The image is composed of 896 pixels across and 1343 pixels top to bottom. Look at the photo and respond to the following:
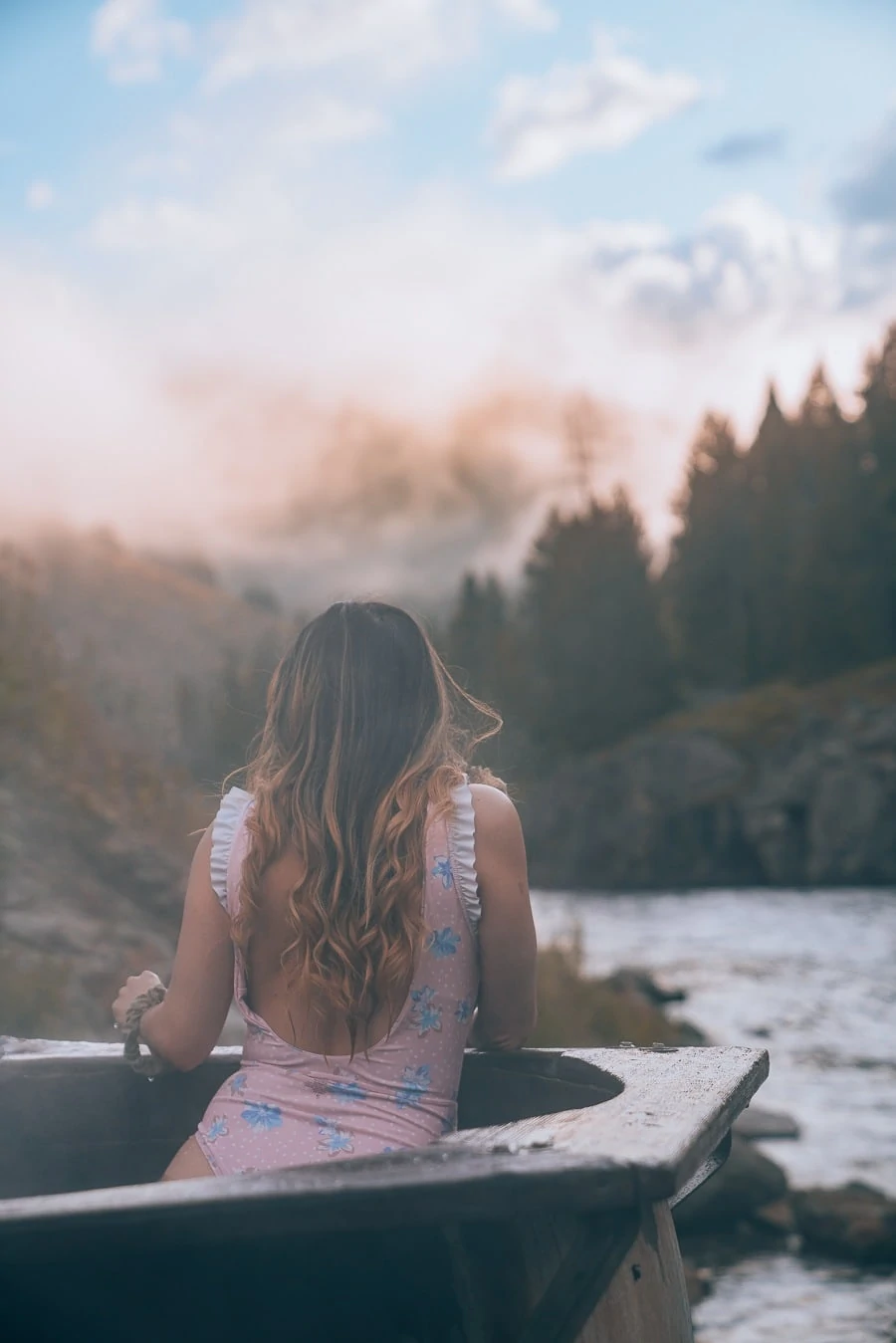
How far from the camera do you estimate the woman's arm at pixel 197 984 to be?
8.82 feet

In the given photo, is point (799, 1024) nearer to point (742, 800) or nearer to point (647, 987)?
point (647, 987)

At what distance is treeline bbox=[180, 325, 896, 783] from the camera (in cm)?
5400

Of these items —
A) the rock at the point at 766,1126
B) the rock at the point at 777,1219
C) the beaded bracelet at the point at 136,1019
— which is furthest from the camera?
the rock at the point at 766,1126

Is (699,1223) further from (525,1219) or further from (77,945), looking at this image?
(525,1219)

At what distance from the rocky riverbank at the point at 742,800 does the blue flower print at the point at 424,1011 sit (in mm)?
43293

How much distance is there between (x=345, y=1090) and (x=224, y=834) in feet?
1.74

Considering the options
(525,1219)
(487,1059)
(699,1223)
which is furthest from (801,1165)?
(525,1219)

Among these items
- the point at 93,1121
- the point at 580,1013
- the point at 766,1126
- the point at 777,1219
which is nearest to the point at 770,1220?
the point at 777,1219

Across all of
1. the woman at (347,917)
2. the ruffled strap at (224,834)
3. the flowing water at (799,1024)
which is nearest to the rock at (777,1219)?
the flowing water at (799,1024)

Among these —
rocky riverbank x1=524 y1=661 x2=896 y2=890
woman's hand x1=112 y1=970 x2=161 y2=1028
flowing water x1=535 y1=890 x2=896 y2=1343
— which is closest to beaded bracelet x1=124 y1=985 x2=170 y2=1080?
woman's hand x1=112 y1=970 x2=161 y2=1028

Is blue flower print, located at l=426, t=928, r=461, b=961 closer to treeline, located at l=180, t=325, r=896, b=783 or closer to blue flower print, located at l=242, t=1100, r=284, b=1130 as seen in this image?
blue flower print, located at l=242, t=1100, r=284, b=1130

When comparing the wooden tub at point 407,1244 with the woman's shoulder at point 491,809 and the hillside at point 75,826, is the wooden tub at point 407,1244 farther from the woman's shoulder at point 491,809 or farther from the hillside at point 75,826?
the hillside at point 75,826

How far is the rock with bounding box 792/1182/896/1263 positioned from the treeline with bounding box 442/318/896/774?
1824 inches

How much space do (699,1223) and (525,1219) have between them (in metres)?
7.26
